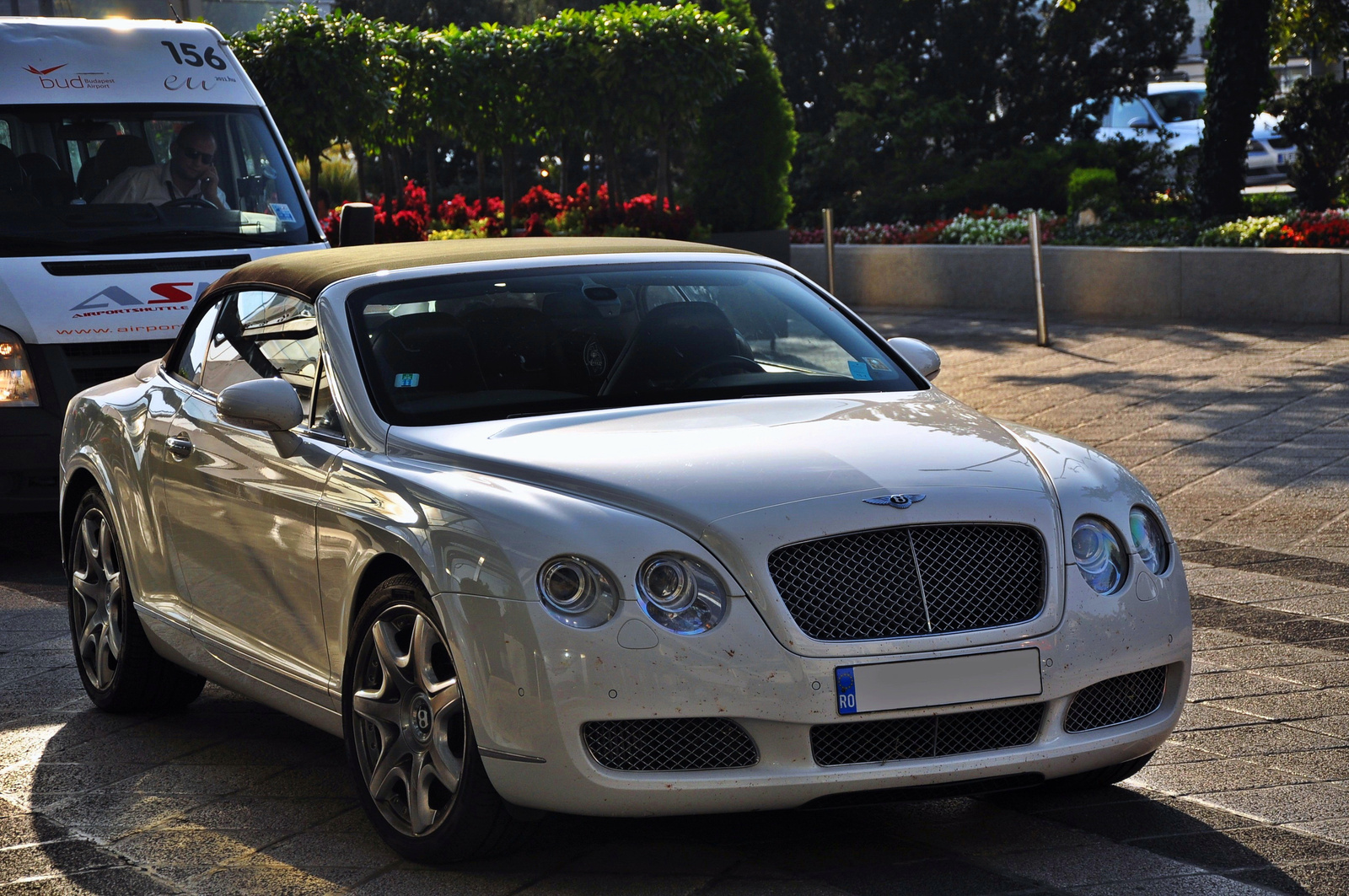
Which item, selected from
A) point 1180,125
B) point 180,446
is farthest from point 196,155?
point 1180,125

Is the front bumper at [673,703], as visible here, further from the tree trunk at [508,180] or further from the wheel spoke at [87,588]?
the tree trunk at [508,180]

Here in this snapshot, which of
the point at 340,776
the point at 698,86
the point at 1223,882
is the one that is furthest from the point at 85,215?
the point at 698,86

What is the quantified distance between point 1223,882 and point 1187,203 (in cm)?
1808

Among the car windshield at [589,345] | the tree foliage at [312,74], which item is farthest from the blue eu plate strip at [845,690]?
the tree foliage at [312,74]

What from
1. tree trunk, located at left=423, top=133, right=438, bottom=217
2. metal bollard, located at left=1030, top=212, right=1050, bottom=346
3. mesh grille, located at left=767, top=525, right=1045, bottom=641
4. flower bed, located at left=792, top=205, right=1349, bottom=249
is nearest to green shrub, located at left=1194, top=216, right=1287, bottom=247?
flower bed, located at left=792, top=205, right=1349, bottom=249

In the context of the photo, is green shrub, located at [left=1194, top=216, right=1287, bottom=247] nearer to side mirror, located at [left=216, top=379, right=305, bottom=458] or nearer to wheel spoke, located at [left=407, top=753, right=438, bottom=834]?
side mirror, located at [left=216, top=379, right=305, bottom=458]

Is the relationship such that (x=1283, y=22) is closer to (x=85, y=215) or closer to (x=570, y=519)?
(x=85, y=215)

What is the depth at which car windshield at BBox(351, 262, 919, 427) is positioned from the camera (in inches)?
193

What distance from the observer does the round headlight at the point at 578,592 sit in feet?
12.6

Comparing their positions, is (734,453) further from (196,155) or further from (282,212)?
(196,155)

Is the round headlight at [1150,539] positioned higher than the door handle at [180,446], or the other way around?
the door handle at [180,446]

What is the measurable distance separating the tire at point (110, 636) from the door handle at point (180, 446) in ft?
1.87

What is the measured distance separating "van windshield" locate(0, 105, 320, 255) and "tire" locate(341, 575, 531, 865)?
18.7ft

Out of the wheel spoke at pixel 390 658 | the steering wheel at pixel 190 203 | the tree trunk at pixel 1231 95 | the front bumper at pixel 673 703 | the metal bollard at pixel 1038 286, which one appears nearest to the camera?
the front bumper at pixel 673 703
